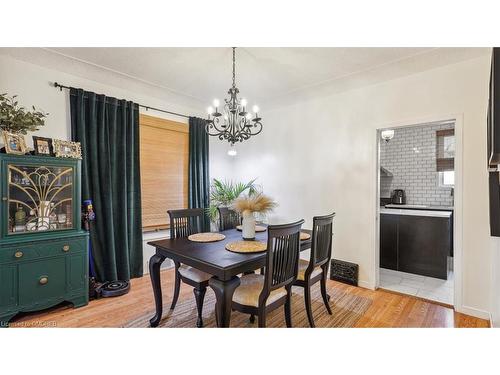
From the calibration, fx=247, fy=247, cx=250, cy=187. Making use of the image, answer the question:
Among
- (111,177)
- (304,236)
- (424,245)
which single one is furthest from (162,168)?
(424,245)

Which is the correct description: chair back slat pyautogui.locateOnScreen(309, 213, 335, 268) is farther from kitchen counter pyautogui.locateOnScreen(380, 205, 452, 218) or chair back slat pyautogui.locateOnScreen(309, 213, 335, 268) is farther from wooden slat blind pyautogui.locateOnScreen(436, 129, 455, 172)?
wooden slat blind pyautogui.locateOnScreen(436, 129, 455, 172)

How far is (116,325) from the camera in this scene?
2193 mm

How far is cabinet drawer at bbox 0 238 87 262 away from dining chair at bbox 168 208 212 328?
3.19 feet

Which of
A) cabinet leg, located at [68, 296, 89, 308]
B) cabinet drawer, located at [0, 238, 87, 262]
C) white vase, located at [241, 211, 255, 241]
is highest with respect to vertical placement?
white vase, located at [241, 211, 255, 241]

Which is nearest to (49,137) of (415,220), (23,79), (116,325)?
(23,79)

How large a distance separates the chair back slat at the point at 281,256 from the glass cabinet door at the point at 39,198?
2156 millimetres

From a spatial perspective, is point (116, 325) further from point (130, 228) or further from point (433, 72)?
Answer: point (433, 72)

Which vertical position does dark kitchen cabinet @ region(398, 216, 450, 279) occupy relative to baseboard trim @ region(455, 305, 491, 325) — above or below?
above

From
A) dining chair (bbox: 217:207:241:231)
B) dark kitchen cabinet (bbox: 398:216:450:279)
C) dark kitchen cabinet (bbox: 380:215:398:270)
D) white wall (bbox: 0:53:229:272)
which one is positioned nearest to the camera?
white wall (bbox: 0:53:229:272)

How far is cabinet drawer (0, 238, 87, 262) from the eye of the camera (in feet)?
7.18

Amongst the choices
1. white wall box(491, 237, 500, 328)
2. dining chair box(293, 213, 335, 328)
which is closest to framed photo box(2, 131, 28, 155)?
dining chair box(293, 213, 335, 328)

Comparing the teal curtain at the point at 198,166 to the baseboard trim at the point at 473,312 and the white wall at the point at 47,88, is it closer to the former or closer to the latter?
the white wall at the point at 47,88

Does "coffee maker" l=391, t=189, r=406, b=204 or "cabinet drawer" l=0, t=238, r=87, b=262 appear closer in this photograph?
"cabinet drawer" l=0, t=238, r=87, b=262

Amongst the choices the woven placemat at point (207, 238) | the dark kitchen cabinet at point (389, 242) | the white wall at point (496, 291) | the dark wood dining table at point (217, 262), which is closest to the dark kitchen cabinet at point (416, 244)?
the dark kitchen cabinet at point (389, 242)
